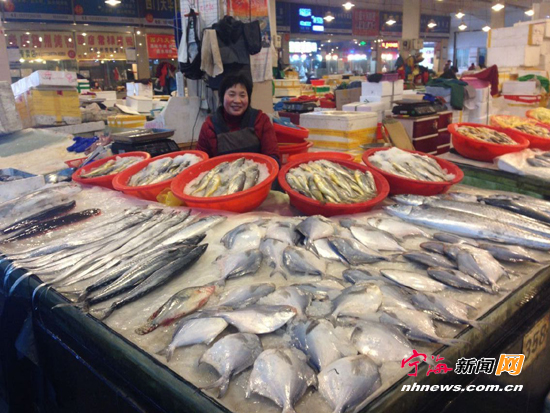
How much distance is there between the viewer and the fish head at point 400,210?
7.32 feet

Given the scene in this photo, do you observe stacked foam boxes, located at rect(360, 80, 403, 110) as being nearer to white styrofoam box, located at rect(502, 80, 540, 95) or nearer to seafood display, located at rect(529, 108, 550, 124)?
seafood display, located at rect(529, 108, 550, 124)

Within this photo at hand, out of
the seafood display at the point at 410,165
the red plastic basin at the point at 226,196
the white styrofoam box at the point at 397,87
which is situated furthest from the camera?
the white styrofoam box at the point at 397,87

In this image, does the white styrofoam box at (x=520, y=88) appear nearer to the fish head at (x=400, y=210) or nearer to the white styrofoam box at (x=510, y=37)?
the white styrofoam box at (x=510, y=37)

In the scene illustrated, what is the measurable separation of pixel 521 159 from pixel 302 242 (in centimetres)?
265

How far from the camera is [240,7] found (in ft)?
18.7

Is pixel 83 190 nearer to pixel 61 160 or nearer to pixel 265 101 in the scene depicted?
pixel 61 160

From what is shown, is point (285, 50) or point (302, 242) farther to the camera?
point (285, 50)

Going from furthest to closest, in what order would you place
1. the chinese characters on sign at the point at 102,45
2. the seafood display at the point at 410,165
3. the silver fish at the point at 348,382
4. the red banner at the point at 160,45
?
1. the red banner at the point at 160,45
2. the chinese characters on sign at the point at 102,45
3. the seafood display at the point at 410,165
4. the silver fish at the point at 348,382

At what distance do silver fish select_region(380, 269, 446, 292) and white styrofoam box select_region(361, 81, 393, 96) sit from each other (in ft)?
14.8

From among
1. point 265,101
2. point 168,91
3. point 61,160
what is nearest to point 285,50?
point 168,91

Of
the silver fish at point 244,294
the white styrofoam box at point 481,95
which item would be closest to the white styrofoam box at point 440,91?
the white styrofoam box at point 481,95

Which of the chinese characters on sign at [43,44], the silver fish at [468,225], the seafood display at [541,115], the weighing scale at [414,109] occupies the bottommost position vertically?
the silver fish at [468,225]

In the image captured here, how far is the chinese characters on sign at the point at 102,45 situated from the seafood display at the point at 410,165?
52.5 ft

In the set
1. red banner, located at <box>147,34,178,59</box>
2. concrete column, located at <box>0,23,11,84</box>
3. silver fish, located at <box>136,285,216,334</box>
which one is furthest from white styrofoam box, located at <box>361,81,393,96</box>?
red banner, located at <box>147,34,178,59</box>
